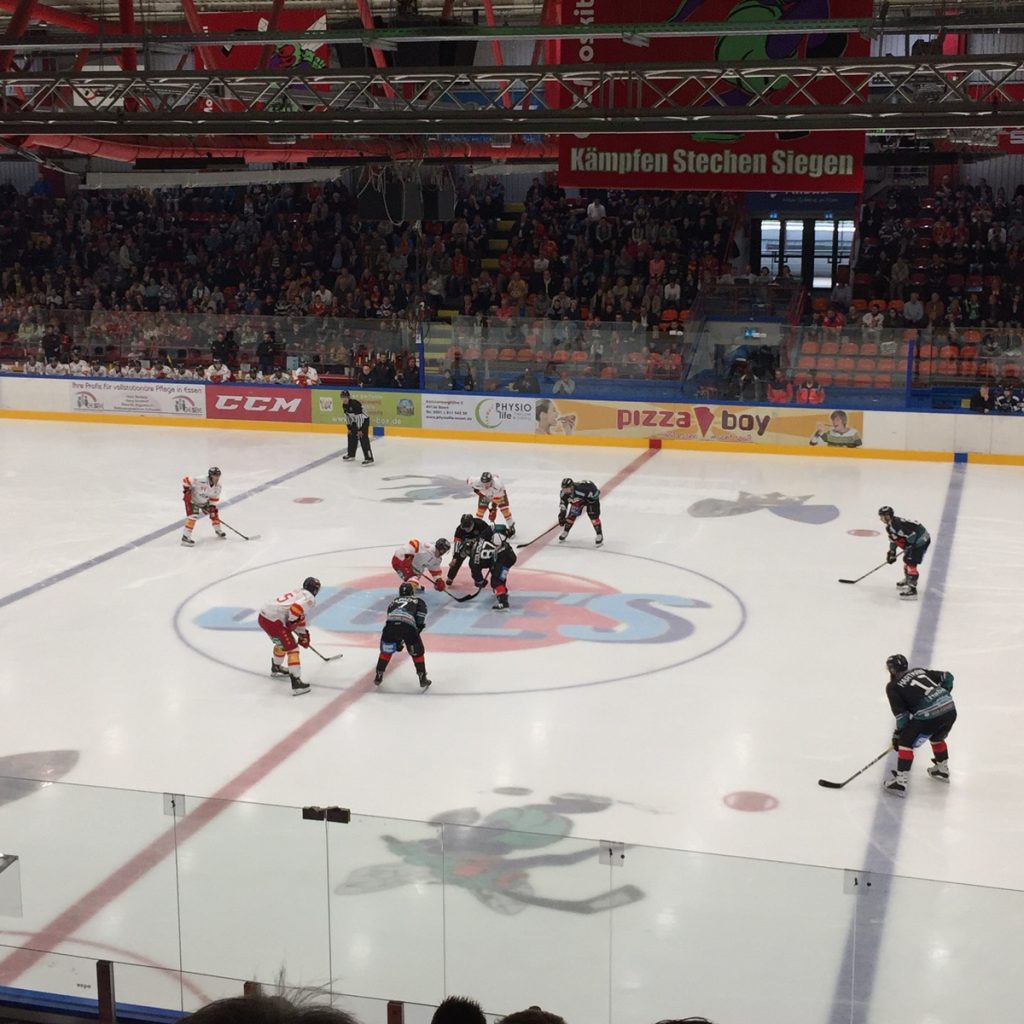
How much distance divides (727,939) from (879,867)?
9.67 feet

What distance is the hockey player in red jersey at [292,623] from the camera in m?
10.3

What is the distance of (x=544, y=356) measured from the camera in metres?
20.9

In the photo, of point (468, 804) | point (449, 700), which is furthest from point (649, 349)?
point (468, 804)

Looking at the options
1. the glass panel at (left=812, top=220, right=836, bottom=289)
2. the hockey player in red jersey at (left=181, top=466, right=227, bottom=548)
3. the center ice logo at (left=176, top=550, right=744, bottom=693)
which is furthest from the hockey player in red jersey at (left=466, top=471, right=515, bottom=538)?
the glass panel at (left=812, top=220, right=836, bottom=289)

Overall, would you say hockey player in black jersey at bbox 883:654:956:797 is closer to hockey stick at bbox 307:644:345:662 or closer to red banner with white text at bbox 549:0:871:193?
hockey stick at bbox 307:644:345:662

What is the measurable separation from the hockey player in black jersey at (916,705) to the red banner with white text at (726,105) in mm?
6098

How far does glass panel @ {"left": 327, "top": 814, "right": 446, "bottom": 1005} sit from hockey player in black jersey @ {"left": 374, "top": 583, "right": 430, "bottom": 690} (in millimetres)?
4666

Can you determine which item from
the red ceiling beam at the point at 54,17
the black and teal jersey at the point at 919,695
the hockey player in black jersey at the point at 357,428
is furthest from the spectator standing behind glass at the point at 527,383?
the black and teal jersey at the point at 919,695

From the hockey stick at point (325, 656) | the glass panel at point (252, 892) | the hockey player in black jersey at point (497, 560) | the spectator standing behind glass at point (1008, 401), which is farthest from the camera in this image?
the spectator standing behind glass at point (1008, 401)

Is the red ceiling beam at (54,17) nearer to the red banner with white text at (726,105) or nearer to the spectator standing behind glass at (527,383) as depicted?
the red banner with white text at (726,105)

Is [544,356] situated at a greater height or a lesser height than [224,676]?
greater

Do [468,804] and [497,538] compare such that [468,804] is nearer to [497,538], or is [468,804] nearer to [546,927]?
[546,927]

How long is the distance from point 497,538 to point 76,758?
4.48m

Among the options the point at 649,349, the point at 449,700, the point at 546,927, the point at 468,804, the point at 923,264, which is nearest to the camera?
the point at 546,927
